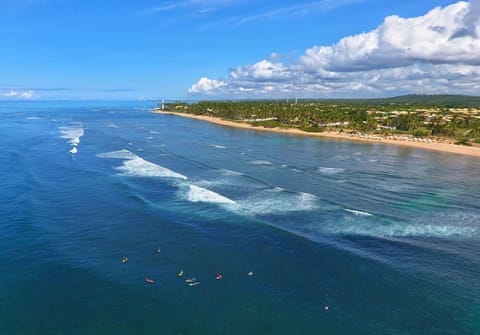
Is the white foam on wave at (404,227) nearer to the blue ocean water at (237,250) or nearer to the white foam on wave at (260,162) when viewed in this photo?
the blue ocean water at (237,250)

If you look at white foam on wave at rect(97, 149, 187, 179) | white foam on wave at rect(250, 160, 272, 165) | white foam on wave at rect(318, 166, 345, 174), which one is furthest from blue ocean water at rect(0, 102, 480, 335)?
white foam on wave at rect(250, 160, 272, 165)

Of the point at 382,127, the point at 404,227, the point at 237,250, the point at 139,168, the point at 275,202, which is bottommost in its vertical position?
the point at 237,250

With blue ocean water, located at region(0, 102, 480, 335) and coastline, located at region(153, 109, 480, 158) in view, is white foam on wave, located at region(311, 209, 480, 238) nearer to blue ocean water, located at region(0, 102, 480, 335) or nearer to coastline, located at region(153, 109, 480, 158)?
blue ocean water, located at region(0, 102, 480, 335)

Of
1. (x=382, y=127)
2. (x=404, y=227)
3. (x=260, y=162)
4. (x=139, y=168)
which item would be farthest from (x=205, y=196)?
(x=382, y=127)

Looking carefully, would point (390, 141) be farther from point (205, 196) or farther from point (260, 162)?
point (205, 196)

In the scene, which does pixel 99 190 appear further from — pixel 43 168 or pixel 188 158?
pixel 188 158

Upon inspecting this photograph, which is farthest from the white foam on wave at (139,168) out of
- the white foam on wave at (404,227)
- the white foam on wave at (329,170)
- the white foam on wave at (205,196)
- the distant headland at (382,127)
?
the distant headland at (382,127)
